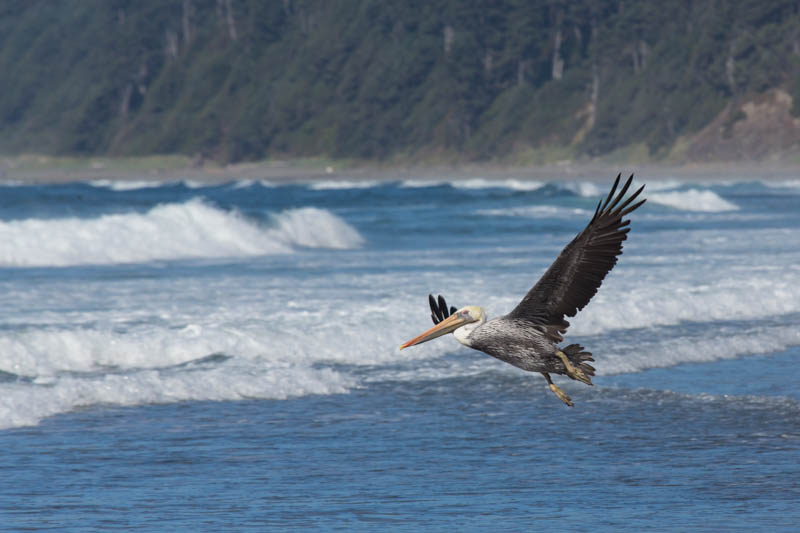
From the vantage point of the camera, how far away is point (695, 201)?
54875 millimetres

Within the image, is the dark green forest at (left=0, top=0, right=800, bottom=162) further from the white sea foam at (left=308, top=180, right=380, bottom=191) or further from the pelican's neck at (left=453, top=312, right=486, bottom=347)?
the pelican's neck at (left=453, top=312, right=486, bottom=347)

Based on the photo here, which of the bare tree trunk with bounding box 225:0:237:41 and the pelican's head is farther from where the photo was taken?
the bare tree trunk with bounding box 225:0:237:41

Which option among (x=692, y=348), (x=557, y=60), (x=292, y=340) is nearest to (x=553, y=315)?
(x=692, y=348)

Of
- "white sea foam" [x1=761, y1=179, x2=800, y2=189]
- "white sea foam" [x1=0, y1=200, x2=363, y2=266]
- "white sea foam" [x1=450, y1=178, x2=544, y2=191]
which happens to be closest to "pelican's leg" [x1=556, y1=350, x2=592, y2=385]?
"white sea foam" [x1=0, y1=200, x2=363, y2=266]

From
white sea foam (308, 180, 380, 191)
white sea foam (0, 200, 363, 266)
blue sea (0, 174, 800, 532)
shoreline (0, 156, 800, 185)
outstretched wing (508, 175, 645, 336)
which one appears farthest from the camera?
white sea foam (308, 180, 380, 191)

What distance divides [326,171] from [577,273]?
97.7 m

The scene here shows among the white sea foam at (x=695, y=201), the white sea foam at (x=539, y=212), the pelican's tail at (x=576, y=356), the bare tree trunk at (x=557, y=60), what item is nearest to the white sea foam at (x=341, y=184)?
the bare tree trunk at (x=557, y=60)

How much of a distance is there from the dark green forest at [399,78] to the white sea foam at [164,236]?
5710 cm

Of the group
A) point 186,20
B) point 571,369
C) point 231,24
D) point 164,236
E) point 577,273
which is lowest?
point 164,236

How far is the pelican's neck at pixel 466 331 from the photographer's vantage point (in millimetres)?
8641

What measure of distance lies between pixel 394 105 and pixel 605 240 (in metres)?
103

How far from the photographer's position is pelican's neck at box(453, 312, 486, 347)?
8.64 m

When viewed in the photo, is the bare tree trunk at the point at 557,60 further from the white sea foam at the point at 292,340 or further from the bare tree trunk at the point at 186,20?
the white sea foam at the point at 292,340

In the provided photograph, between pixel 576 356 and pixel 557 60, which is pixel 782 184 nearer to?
pixel 557 60
